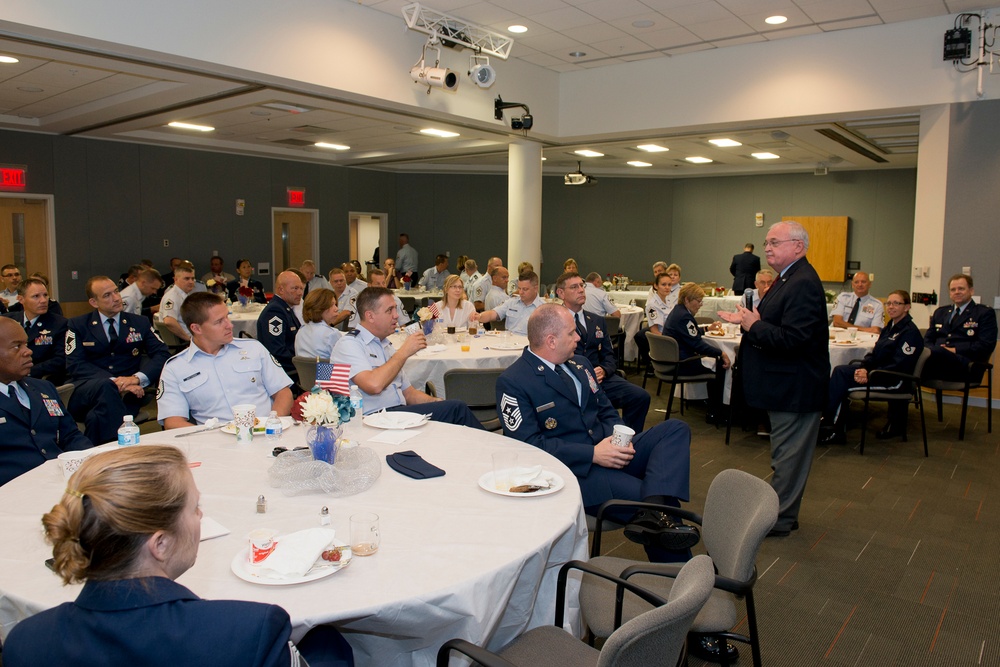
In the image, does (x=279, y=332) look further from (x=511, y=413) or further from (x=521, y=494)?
(x=521, y=494)

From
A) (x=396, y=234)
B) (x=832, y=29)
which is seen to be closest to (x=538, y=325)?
(x=832, y=29)

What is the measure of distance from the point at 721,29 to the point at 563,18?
1.87m

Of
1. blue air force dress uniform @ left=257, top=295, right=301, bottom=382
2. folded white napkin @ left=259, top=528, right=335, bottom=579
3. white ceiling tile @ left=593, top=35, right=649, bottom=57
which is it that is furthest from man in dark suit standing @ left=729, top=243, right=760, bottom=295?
folded white napkin @ left=259, top=528, right=335, bottom=579

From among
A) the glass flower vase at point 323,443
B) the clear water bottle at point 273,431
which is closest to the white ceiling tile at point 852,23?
the clear water bottle at point 273,431

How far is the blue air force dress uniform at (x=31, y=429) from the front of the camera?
9.70 ft

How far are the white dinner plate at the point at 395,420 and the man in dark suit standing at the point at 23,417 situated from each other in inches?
53.1

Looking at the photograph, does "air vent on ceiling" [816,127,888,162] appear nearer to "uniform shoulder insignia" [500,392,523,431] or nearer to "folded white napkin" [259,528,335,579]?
"uniform shoulder insignia" [500,392,523,431]

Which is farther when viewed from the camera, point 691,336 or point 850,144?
point 850,144

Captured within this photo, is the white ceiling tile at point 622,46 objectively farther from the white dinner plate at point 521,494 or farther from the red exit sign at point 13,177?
the red exit sign at point 13,177

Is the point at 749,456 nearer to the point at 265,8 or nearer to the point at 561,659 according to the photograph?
the point at 561,659

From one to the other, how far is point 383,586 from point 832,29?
8.49 meters

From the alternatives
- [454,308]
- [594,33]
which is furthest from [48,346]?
[594,33]

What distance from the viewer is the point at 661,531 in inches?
112

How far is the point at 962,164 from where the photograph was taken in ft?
25.5
